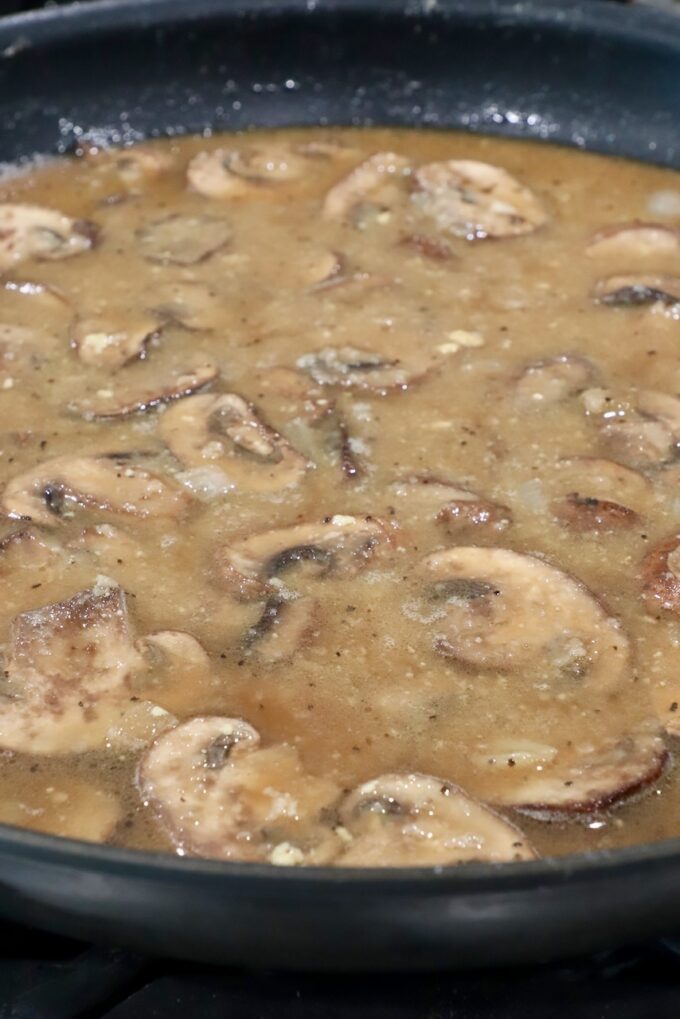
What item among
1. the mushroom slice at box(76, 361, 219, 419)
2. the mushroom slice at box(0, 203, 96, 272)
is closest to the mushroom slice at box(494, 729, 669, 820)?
the mushroom slice at box(76, 361, 219, 419)

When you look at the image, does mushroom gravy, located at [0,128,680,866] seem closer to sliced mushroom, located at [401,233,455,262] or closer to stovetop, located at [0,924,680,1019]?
sliced mushroom, located at [401,233,455,262]

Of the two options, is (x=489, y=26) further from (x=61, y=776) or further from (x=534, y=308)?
(x=61, y=776)

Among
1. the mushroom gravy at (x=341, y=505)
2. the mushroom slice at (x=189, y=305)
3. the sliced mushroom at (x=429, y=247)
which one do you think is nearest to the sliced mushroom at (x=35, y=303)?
the mushroom gravy at (x=341, y=505)

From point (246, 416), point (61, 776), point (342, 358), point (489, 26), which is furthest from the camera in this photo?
point (489, 26)

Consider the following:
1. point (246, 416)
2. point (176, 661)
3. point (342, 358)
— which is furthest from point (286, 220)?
point (176, 661)

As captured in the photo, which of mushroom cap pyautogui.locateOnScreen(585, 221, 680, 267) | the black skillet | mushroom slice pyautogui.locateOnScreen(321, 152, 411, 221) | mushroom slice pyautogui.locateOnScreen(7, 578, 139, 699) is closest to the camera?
mushroom slice pyautogui.locateOnScreen(7, 578, 139, 699)

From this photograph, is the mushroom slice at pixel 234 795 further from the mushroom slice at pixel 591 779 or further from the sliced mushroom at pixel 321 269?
the sliced mushroom at pixel 321 269
